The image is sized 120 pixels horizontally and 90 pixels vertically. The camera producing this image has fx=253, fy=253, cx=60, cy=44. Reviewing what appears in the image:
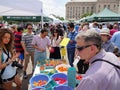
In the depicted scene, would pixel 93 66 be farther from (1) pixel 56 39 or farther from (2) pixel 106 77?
(1) pixel 56 39

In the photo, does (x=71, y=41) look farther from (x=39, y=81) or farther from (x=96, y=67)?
(x=96, y=67)

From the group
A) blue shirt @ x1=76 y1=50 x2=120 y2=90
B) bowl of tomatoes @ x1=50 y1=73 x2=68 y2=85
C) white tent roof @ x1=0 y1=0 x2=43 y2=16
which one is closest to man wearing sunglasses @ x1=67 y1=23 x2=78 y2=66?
white tent roof @ x1=0 y1=0 x2=43 y2=16

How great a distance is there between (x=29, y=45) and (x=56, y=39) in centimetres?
146

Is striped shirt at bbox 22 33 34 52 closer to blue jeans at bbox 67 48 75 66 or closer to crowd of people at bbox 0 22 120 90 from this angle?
crowd of people at bbox 0 22 120 90

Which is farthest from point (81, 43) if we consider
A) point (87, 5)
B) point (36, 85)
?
point (87, 5)

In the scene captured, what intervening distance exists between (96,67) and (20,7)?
533 centimetres

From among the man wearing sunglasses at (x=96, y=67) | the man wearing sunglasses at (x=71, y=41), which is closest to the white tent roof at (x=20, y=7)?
the man wearing sunglasses at (x=71, y=41)

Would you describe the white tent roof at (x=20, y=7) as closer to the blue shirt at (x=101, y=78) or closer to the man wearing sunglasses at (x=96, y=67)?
the man wearing sunglasses at (x=96, y=67)

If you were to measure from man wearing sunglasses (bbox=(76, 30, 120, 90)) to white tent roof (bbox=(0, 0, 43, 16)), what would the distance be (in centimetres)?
490

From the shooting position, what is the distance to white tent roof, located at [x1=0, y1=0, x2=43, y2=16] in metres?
6.83

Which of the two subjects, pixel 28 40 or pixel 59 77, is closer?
pixel 59 77

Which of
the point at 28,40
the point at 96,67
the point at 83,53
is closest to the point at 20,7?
the point at 28,40

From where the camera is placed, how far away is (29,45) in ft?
24.4

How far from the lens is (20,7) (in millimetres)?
7043
